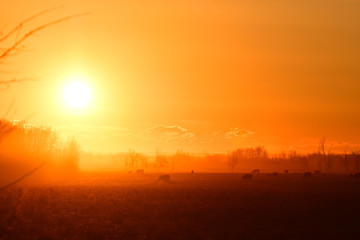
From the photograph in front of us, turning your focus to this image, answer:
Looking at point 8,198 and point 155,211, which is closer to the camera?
point 155,211

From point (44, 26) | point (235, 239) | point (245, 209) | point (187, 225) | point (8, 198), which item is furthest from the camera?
point (8, 198)

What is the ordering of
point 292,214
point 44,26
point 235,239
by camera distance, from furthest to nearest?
1. point 292,214
2. point 235,239
3. point 44,26

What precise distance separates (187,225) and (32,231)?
991cm

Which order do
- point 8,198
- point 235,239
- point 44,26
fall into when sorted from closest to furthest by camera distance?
point 44,26
point 235,239
point 8,198

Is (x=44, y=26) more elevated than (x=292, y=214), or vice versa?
(x=44, y=26)

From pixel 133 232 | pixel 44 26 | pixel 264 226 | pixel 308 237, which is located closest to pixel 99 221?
pixel 133 232

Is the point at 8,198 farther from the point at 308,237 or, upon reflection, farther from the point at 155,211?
the point at 308,237

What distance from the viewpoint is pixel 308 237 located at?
60.6 ft

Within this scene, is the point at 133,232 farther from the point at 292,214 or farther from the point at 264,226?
the point at 292,214

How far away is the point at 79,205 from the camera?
27.7m

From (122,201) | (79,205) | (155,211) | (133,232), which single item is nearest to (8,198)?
(79,205)

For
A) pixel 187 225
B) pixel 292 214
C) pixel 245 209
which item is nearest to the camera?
pixel 187 225

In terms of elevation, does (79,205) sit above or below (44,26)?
below

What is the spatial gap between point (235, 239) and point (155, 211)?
9.30m
